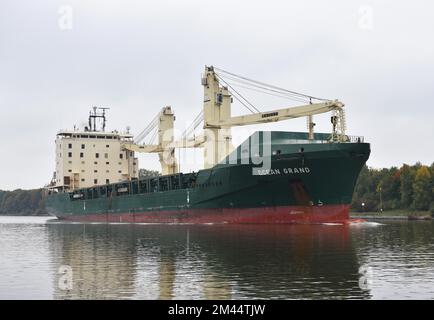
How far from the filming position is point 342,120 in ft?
144

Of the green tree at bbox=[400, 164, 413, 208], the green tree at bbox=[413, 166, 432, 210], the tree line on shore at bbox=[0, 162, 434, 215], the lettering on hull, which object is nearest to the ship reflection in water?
the lettering on hull

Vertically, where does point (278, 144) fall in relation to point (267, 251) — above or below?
above

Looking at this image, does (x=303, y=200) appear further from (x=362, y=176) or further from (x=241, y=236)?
(x=362, y=176)

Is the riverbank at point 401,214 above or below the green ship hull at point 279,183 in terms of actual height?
below

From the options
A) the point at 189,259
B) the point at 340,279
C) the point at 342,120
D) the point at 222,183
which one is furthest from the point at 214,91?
the point at 340,279

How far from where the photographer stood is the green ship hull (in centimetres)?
4194

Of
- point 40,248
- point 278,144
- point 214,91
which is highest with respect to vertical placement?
point 214,91

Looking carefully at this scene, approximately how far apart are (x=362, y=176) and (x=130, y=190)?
60.2m

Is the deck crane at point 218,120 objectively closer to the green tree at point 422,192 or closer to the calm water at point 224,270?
the calm water at point 224,270

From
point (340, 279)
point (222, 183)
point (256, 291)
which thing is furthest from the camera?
point (222, 183)

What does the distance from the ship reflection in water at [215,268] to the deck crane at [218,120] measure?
14.8 metres

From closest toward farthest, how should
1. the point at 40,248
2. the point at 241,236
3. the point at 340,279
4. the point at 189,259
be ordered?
the point at 340,279 < the point at 189,259 < the point at 40,248 < the point at 241,236

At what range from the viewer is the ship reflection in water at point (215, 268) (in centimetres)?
1538

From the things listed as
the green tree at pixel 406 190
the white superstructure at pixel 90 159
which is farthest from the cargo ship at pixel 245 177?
the green tree at pixel 406 190
